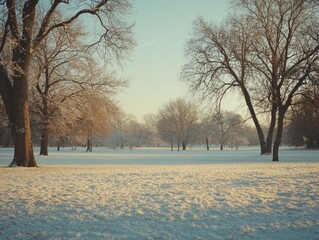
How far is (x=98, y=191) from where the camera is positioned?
968 centimetres

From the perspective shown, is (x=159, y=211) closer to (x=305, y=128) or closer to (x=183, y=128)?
(x=305, y=128)

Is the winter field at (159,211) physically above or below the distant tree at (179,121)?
below

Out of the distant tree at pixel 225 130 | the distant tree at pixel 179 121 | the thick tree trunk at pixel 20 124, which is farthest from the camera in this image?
the distant tree at pixel 225 130

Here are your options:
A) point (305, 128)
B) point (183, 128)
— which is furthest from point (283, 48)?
point (183, 128)

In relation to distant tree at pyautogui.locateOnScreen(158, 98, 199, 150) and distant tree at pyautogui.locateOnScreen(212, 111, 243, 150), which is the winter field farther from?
distant tree at pyautogui.locateOnScreen(212, 111, 243, 150)

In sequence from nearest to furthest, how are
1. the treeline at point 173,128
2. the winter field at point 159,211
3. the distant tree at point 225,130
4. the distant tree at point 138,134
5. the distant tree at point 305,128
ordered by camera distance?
the winter field at point 159,211 < the treeline at point 173,128 < the distant tree at point 305,128 < the distant tree at point 225,130 < the distant tree at point 138,134

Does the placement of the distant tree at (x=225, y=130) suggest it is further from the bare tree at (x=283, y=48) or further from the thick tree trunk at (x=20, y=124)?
the thick tree trunk at (x=20, y=124)

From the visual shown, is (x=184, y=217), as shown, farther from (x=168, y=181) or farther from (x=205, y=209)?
(x=168, y=181)

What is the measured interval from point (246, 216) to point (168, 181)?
16.9 feet

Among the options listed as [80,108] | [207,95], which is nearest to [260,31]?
[207,95]

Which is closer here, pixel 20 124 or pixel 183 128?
pixel 20 124

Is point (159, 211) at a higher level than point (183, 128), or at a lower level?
lower

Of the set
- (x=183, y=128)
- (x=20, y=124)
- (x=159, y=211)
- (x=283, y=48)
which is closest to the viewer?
(x=159, y=211)

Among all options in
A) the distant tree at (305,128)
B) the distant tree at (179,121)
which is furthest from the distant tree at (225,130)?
the distant tree at (305,128)
